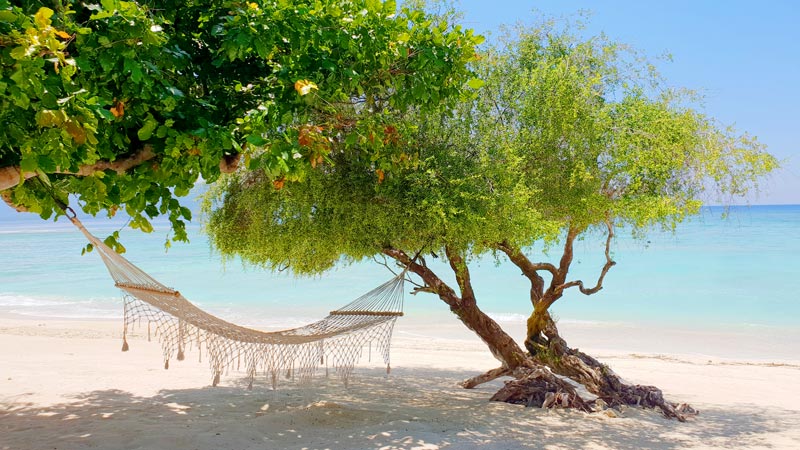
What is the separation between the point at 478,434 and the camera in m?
4.63

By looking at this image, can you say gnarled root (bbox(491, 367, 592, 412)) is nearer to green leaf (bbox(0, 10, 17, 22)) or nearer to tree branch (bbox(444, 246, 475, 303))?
tree branch (bbox(444, 246, 475, 303))

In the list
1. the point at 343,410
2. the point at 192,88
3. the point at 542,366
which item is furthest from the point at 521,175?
the point at 192,88

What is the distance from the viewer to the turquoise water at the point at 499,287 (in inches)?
565

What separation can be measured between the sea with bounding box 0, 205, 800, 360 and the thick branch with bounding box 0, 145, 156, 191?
3758mm

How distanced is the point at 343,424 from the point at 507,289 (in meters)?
14.2

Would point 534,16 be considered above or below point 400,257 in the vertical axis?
above

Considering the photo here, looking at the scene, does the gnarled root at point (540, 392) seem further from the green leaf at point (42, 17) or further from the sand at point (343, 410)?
the green leaf at point (42, 17)

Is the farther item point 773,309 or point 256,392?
point 773,309

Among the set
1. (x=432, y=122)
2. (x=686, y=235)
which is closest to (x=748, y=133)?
(x=432, y=122)

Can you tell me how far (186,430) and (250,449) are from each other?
607 mm

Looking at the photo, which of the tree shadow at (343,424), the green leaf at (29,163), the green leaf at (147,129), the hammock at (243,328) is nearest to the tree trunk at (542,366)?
the tree shadow at (343,424)

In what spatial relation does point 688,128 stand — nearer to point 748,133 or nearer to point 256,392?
point 748,133

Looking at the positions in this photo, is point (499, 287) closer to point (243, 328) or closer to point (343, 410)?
point (343, 410)

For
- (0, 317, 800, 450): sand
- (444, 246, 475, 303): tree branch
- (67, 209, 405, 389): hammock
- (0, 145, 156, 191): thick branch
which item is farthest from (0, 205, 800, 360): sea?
(0, 145, 156, 191): thick branch
